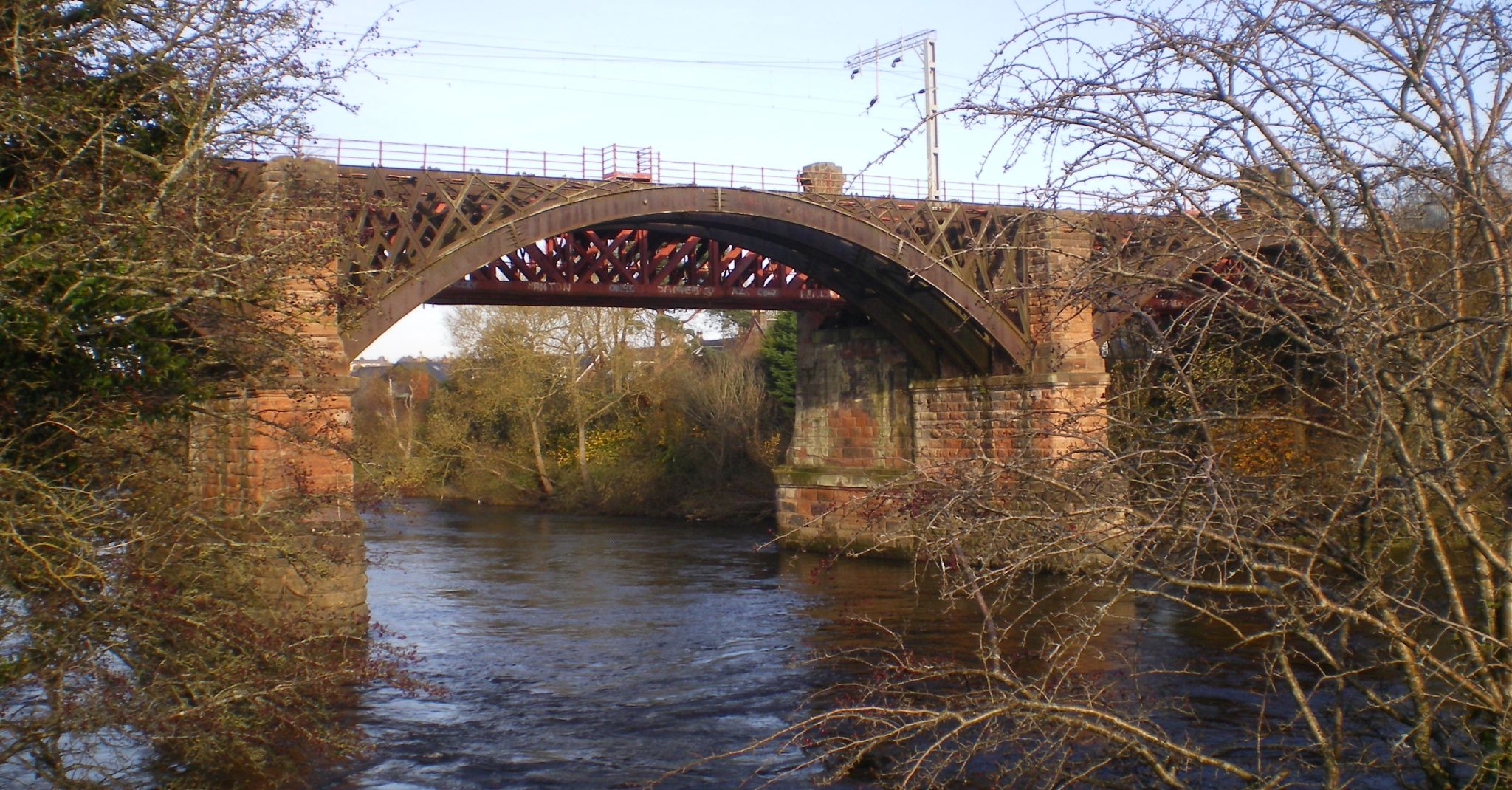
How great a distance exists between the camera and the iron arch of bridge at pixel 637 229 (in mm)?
16953

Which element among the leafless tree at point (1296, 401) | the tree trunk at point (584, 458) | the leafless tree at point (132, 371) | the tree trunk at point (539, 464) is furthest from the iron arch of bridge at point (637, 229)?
the tree trunk at point (539, 464)

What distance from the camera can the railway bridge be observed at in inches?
515

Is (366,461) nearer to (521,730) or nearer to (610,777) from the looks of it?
(521,730)

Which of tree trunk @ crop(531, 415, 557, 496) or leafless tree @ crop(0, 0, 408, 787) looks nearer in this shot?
leafless tree @ crop(0, 0, 408, 787)

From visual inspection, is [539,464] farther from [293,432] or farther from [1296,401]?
[1296,401]

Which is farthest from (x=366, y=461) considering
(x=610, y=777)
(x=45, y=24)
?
(x=45, y=24)

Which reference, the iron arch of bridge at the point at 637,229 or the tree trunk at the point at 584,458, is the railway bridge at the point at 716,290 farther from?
the tree trunk at the point at 584,458

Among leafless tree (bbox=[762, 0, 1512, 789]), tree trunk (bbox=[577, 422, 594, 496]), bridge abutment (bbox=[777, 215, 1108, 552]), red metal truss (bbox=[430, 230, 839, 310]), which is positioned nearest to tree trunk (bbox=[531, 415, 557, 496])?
tree trunk (bbox=[577, 422, 594, 496])

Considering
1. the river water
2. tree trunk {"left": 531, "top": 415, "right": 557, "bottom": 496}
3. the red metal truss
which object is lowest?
the river water

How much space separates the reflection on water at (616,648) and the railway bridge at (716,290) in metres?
1.37

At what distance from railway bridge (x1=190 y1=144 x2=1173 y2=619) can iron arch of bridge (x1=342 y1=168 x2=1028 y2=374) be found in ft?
0.12

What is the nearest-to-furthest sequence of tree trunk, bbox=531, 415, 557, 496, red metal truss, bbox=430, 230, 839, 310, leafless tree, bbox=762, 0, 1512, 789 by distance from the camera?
leafless tree, bbox=762, 0, 1512, 789
red metal truss, bbox=430, 230, 839, 310
tree trunk, bbox=531, 415, 557, 496

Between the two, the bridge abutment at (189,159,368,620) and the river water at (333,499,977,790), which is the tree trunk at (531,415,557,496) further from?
the bridge abutment at (189,159,368,620)

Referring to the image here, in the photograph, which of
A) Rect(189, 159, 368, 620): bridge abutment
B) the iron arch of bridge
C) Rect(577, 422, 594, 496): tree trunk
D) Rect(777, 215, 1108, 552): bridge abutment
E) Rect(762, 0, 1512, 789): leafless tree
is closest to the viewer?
Rect(762, 0, 1512, 789): leafless tree
